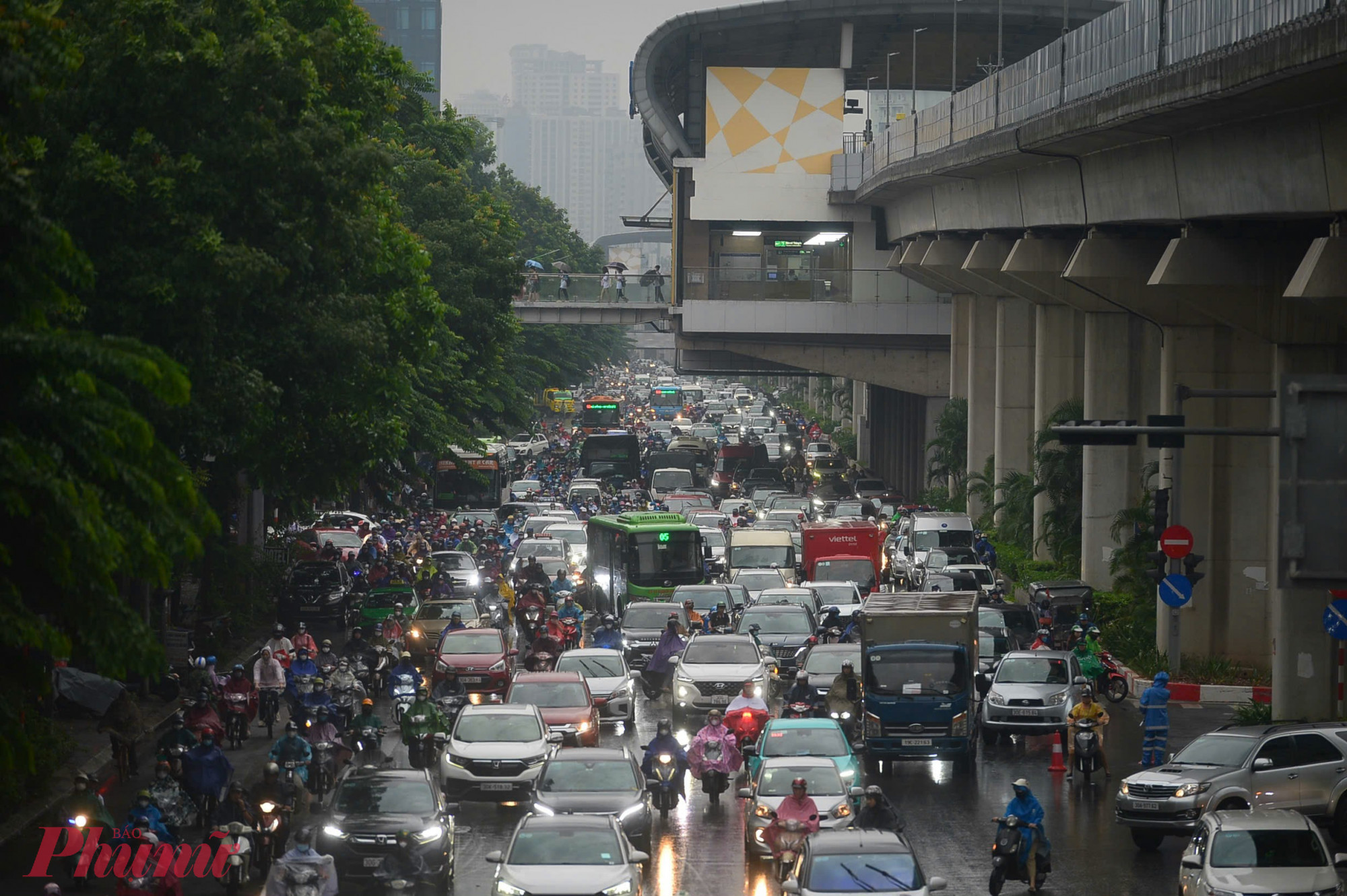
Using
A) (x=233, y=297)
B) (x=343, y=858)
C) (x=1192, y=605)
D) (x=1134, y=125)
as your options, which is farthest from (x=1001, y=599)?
(x=343, y=858)

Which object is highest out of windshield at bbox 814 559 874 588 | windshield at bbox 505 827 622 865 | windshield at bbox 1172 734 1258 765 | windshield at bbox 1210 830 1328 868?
windshield at bbox 814 559 874 588

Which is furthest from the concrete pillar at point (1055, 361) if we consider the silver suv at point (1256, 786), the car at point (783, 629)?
the silver suv at point (1256, 786)

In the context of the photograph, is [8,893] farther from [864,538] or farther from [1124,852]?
[864,538]

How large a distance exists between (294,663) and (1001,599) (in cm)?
1575

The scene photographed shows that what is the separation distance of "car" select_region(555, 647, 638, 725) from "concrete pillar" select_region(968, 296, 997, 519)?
114 feet

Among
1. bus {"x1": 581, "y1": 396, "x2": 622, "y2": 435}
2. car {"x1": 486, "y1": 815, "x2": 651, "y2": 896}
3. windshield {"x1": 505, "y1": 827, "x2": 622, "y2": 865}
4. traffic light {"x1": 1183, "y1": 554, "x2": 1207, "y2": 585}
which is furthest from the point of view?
bus {"x1": 581, "y1": 396, "x2": 622, "y2": 435}

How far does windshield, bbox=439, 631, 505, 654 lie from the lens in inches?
1314

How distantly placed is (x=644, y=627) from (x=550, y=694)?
351 inches

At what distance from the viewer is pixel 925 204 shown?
199 feet

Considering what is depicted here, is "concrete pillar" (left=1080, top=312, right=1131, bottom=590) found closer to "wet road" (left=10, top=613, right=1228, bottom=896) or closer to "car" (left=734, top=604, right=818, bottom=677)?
"car" (left=734, top=604, right=818, bottom=677)

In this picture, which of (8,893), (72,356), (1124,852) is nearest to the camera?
(72,356)

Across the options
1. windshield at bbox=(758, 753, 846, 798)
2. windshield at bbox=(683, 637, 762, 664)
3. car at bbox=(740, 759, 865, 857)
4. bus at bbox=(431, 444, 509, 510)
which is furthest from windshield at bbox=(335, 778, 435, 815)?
bus at bbox=(431, 444, 509, 510)

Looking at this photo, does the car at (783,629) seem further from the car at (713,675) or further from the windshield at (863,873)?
the windshield at (863,873)

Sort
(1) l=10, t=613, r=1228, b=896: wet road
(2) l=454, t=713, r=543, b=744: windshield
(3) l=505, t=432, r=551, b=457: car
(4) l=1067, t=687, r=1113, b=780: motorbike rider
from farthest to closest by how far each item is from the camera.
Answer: (3) l=505, t=432, r=551, b=457: car < (4) l=1067, t=687, r=1113, b=780: motorbike rider < (2) l=454, t=713, r=543, b=744: windshield < (1) l=10, t=613, r=1228, b=896: wet road
